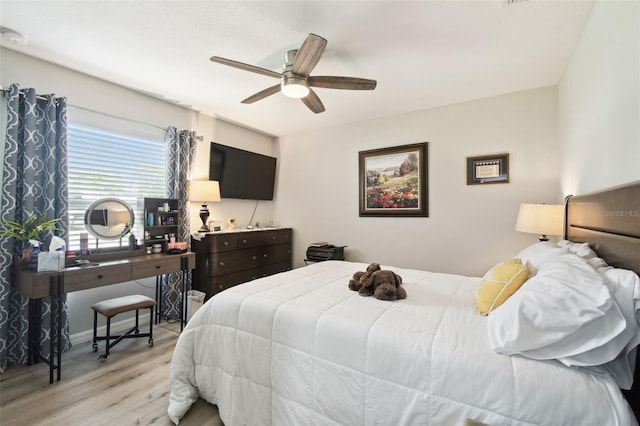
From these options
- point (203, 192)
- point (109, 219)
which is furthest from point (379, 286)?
point (109, 219)

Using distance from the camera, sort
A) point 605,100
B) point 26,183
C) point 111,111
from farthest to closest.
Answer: point 111,111, point 26,183, point 605,100

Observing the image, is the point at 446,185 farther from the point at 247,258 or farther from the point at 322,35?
the point at 247,258

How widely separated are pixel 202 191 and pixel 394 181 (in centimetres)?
251

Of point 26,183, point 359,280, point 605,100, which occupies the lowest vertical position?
point 359,280

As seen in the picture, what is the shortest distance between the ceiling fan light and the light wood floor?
2352 mm

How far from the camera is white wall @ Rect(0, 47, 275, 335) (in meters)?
2.44

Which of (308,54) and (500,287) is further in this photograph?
(308,54)

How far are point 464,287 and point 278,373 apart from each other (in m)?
1.40

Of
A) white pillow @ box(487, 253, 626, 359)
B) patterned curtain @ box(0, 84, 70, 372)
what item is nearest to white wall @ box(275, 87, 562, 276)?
white pillow @ box(487, 253, 626, 359)

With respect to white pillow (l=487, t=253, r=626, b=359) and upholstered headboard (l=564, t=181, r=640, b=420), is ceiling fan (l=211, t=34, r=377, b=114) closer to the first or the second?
upholstered headboard (l=564, t=181, r=640, b=420)

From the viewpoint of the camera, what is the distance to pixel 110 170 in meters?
2.97

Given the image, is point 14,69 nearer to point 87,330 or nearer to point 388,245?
point 87,330

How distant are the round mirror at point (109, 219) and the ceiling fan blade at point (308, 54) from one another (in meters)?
2.26

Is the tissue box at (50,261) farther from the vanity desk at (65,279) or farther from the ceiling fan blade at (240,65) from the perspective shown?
the ceiling fan blade at (240,65)
